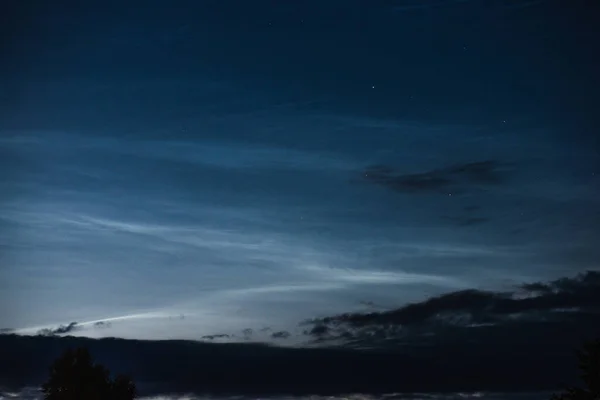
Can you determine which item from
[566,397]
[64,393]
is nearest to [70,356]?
[64,393]

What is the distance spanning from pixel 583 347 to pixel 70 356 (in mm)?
42543

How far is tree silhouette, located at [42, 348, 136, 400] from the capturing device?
8400cm

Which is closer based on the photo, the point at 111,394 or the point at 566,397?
the point at 566,397

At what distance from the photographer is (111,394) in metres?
87.9

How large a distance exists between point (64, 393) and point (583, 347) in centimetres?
4194

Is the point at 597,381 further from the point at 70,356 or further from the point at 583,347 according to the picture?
the point at 70,356

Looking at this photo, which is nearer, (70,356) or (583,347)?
(583,347)

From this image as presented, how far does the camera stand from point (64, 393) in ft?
275

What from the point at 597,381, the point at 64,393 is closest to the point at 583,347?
the point at 597,381

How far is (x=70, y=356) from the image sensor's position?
281ft

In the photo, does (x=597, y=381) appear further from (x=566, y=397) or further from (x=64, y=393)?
(x=64, y=393)

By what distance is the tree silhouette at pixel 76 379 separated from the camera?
84.0 meters

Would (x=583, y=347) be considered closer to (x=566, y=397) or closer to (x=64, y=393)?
(x=566, y=397)

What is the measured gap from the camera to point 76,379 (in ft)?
279
